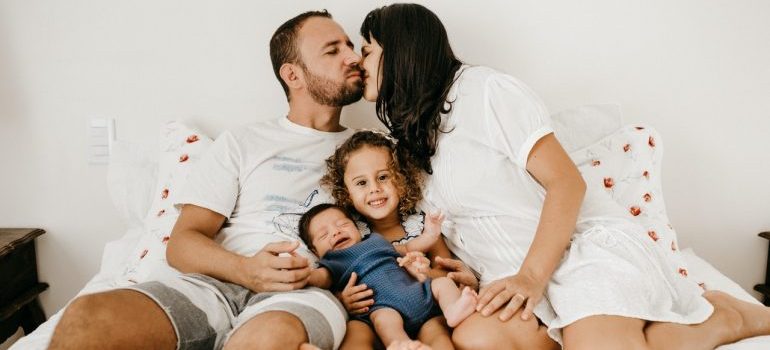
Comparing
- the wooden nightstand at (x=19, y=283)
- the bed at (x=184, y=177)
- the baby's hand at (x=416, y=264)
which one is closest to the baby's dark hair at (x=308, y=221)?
the baby's hand at (x=416, y=264)

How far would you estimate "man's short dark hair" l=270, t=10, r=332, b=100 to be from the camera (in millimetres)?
1499

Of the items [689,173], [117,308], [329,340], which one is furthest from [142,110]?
[689,173]

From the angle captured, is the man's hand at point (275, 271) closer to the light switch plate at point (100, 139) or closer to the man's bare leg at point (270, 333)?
the man's bare leg at point (270, 333)

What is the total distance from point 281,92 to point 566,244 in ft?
3.43

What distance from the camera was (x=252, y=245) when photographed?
1.30 meters

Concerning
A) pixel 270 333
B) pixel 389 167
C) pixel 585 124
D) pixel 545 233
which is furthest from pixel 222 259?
pixel 585 124

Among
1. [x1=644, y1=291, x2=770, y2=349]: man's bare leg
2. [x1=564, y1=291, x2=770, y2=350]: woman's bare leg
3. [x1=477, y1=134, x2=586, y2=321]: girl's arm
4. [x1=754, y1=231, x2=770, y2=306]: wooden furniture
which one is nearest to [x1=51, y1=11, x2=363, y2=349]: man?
[x1=477, y1=134, x2=586, y2=321]: girl's arm

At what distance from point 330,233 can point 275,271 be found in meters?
0.21

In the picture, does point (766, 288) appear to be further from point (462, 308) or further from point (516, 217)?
point (462, 308)

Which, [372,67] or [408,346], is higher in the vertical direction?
[372,67]

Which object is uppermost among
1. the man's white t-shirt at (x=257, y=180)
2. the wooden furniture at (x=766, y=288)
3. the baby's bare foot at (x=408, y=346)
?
the man's white t-shirt at (x=257, y=180)

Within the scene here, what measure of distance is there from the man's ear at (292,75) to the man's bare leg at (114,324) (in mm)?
765

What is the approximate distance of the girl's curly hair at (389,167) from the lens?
1.32 metres

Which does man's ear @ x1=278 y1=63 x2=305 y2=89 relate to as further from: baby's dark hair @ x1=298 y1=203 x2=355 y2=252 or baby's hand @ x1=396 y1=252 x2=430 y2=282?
baby's hand @ x1=396 y1=252 x2=430 y2=282
